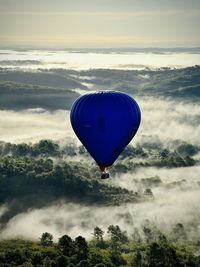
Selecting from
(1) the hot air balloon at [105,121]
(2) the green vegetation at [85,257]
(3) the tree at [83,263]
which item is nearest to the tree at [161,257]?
(2) the green vegetation at [85,257]

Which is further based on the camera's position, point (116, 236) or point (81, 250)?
point (116, 236)

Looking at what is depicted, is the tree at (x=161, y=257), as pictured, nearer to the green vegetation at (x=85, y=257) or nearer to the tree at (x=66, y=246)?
the green vegetation at (x=85, y=257)

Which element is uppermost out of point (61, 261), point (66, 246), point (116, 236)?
point (61, 261)

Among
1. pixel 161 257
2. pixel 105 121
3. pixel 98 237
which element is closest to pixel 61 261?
pixel 161 257

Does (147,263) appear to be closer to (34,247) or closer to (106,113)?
(34,247)

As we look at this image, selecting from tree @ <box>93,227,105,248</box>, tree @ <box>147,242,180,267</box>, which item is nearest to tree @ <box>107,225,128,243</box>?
tree @ <box>93,227,105,248</box>

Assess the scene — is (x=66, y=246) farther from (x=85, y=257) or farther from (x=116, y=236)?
(x=116, y=236)

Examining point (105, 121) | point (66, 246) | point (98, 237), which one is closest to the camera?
point (105, 121)

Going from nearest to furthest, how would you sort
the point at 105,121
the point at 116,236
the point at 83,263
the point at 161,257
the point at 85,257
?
1. the point at 105,121
2. the point at 83,263
3. the point at 161,257
4. the point at 85,257
5. the point at 116,236
